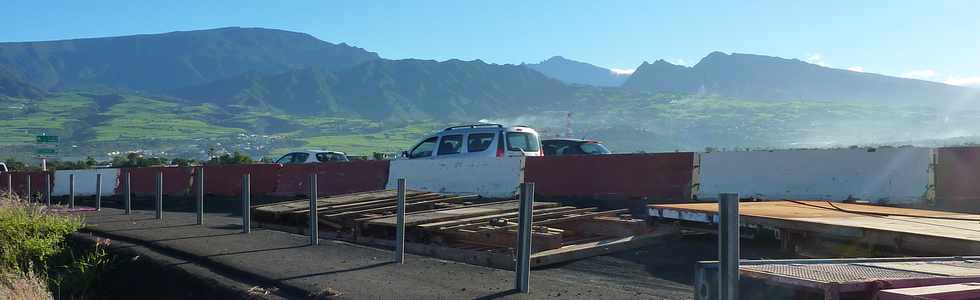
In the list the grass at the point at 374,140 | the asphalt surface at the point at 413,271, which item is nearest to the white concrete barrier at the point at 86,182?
the asphalt surface at the point at 413,271

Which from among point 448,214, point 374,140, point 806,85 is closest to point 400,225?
point 448,214

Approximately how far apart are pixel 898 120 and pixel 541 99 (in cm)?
11610

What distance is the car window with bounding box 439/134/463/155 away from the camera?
17.5m

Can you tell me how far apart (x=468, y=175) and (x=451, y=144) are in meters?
1.41

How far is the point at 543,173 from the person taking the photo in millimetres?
15898

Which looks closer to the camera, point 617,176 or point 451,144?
point 617,176

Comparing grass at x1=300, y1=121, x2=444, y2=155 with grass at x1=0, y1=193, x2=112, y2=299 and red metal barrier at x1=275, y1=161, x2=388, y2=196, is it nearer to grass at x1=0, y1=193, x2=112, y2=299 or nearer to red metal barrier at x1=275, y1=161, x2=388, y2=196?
red metal barrier at x1=275, y1=161, x2=388, y2=196

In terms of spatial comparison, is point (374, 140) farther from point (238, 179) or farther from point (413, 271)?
point (413, 271)

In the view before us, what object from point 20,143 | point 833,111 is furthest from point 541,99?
point 20,143

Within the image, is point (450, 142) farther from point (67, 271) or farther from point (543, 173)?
point (67, 271)

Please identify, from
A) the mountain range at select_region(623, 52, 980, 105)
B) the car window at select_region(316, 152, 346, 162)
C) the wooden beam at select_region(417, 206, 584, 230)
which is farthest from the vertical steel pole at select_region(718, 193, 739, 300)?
the mountain range at select_region(623, 52, 980, 105)

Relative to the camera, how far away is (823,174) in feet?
38.9

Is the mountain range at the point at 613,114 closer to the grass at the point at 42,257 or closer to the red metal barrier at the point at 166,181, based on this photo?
the red metal barrier at the point at 166,181

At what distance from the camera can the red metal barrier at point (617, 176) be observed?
1350cm
